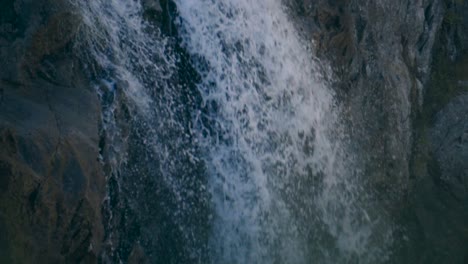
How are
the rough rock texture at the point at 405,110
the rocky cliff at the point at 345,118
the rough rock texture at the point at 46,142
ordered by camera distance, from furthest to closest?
the rough rock texture at the point at 405,110, the rocky cliff at the point at 345,118, the rough rock texture at the point at 46,142

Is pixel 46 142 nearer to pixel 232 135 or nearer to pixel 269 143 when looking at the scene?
pixel 232 135

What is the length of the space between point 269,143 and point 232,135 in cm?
49

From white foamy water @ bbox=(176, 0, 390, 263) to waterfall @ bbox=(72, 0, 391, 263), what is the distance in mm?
11

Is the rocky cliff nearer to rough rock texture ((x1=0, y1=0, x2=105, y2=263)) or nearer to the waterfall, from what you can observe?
rough rock texture ((x1=0, y1=0, x2=105, y2=263))

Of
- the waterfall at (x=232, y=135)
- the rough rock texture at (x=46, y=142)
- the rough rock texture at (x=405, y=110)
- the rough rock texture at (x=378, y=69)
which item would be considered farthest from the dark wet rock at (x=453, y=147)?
the rough rock texture at (x=46, y=142)

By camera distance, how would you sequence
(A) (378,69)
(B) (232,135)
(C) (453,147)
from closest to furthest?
(B) (232,135)
(A) (378,69)
(C) (453,147)

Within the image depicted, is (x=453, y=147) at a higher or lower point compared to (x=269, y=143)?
higher

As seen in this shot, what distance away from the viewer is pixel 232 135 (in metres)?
6.71

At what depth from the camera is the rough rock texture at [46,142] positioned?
488 cm

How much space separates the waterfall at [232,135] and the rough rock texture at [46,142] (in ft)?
0.85

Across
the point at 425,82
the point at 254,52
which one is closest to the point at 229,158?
the point at 254,52

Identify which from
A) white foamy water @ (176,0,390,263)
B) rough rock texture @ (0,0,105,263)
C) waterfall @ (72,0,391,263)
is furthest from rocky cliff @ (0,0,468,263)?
white foamy water @ (176,0,390,263)

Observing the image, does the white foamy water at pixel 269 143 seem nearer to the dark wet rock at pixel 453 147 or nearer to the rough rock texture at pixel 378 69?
the rough rock texture at pixel 378 69

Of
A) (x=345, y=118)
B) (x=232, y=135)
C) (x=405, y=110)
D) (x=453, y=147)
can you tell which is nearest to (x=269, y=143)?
(x=232, y=135)
